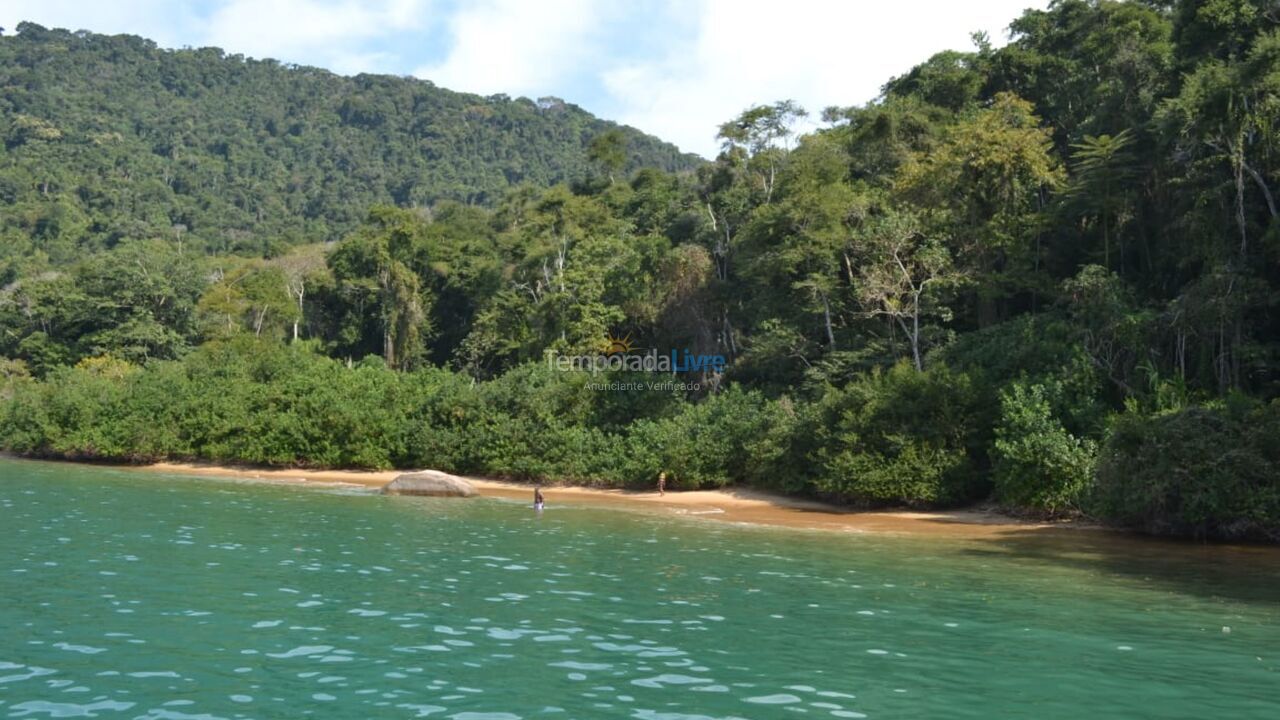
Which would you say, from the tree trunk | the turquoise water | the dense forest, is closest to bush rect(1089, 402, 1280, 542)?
the dense forest

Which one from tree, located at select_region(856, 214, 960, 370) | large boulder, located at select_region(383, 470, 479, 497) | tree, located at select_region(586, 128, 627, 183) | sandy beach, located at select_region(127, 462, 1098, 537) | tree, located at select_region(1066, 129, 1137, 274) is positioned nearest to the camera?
sandy beach, located at select_region(127, 462, 1098, 537)

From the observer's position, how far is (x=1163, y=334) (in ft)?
88.2

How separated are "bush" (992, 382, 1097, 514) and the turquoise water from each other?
3.19 meters

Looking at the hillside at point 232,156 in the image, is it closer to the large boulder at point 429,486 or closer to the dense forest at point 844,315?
the dense forest at point 844,315

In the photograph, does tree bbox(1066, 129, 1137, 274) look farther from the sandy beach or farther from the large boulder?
the large boulder

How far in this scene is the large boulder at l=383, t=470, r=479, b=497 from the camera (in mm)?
32969

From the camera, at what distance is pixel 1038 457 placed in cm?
2628

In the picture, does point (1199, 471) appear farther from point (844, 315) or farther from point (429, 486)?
point (429, 486)

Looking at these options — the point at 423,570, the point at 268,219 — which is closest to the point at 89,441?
the point at 423,570

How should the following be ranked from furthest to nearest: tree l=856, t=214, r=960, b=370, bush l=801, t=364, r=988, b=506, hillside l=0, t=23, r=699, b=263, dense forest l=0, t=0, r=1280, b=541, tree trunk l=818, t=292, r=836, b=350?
hillside l=0, t=23, r=699, b=263 → tree trunk l=818, t=292, r=836, b=350 → tree l=856, t=214, r=960, b=370 → bush l=801, t=364, r=988, b=506 → dense forest l=0, t=0, r=1280, b=541

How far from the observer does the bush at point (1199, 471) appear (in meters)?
22.1

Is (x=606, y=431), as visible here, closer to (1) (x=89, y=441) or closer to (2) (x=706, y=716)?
(1) (x=89, y=441)

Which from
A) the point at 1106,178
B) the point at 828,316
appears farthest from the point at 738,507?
the point at 1106,178

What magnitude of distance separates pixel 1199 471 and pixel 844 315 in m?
16.2
